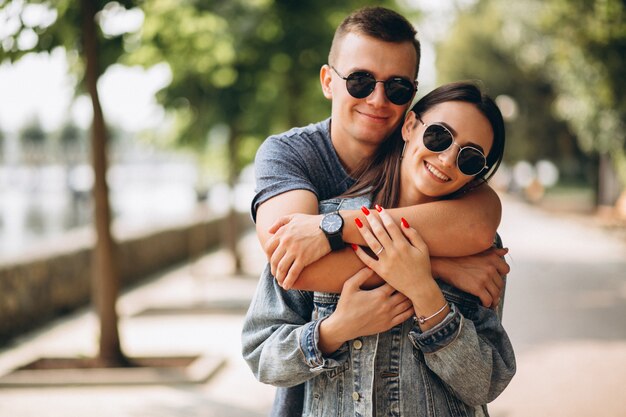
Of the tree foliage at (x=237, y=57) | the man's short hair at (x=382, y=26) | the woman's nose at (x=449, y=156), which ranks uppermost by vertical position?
the tree foliage at (x=237, y=57)

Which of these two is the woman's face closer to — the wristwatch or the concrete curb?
the wristwatch

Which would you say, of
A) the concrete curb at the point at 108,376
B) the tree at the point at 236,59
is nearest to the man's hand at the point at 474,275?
the concrete curb at the point at 108,376

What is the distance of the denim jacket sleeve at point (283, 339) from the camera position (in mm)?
1987

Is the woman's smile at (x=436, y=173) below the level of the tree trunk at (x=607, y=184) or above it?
below

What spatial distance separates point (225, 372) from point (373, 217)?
19.3 feet

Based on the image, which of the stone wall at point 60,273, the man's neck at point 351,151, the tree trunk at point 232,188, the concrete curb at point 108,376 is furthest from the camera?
the tree trunk at point 232,188

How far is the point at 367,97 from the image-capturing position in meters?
2.20

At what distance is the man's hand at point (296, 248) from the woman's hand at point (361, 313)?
12cm

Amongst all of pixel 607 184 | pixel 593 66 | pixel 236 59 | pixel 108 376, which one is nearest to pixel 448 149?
pixel 108 376

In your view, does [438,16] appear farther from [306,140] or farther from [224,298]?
[306,140]

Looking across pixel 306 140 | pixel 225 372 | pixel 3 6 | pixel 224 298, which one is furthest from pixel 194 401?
pixel 224 298

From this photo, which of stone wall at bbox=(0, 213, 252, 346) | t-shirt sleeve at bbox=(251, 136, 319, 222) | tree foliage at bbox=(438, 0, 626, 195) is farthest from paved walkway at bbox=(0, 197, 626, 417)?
tree foliage at bbox=(438, 0, 626, 195)

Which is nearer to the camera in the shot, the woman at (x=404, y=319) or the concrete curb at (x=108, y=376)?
the woman at (x=404, y=319)

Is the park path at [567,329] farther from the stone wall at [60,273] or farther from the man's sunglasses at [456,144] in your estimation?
the stone wall at [60,273]
